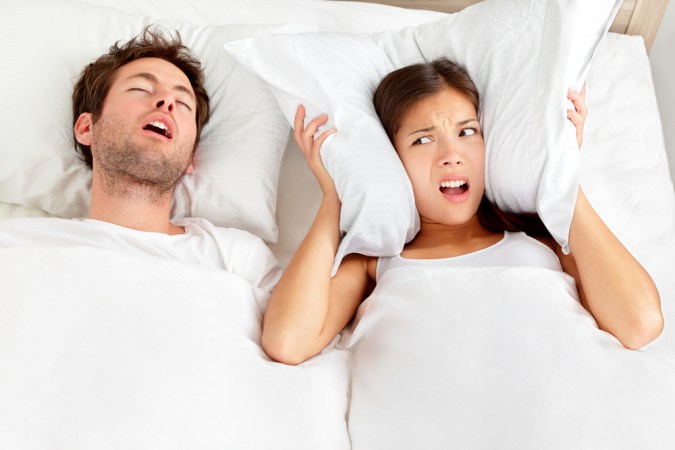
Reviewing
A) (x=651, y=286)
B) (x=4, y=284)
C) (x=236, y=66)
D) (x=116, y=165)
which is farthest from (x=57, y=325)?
(x=651, y=286)

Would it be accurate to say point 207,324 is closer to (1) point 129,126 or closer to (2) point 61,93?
(1) point 129,126

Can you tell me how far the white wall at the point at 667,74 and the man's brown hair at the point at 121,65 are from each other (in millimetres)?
1400

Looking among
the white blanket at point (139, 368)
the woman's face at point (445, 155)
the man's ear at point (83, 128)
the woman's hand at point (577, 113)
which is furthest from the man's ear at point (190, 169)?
the woman's hand at point (577, 113)

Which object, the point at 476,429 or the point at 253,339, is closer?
the point at 476,429

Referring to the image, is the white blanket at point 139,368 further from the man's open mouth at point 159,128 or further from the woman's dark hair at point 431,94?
the woman's dark hair at point 431,94

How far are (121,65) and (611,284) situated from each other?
49.8 inches

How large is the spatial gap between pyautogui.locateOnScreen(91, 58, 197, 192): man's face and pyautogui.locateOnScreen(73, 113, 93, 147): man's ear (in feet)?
0.17

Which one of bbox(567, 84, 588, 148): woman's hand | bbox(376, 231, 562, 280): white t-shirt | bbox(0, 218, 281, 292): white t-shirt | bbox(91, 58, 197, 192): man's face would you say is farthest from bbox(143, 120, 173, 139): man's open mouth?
bbox(567, 84, 588, 148): woman's hand

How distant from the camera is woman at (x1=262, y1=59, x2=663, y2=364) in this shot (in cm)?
125

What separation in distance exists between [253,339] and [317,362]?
0.14m

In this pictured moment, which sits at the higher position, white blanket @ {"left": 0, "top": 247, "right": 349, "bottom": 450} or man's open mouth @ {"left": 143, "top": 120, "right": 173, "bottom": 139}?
man's open mouth @ {"left": 143, "top": 120, "right": 173, "bottom": 139}

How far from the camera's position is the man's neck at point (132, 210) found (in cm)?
148

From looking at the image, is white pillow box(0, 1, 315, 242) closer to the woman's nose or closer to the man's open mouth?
the man's open mouth

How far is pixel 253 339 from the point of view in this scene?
1287 mm
